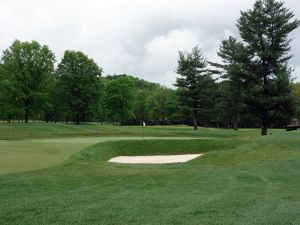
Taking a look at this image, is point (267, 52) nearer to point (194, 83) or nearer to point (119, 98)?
point (194, 83)

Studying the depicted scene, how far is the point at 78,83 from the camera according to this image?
64.0 m

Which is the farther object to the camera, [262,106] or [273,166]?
[262,106]

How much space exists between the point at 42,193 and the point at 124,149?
58.5 feet

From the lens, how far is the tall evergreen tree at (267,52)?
1651 inches

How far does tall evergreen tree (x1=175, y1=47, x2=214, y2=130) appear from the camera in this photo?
5791 centimetres

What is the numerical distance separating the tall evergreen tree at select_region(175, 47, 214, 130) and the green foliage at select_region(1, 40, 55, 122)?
1949 cm

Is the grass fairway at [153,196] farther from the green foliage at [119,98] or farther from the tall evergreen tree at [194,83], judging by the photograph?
the green foliage at [119,98]

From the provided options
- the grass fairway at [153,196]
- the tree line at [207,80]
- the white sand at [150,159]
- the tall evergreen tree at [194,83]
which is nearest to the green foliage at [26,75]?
the tree line at [207,80]

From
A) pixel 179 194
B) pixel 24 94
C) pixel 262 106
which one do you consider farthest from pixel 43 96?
pixel 179 194

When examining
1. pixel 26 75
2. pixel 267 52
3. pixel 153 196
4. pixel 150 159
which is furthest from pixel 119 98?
pixel 153 196

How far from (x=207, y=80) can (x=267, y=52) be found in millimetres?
16401

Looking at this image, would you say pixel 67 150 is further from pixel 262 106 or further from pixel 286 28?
pixel 286 28

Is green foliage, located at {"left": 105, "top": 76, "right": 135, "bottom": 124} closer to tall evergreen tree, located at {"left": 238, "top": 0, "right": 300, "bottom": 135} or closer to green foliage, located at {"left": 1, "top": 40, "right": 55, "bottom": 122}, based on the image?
green foliage, located at {"left": 1, "top": 40, "right": 55, "bottom": 122}

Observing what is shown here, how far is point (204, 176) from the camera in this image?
13.4 metres
